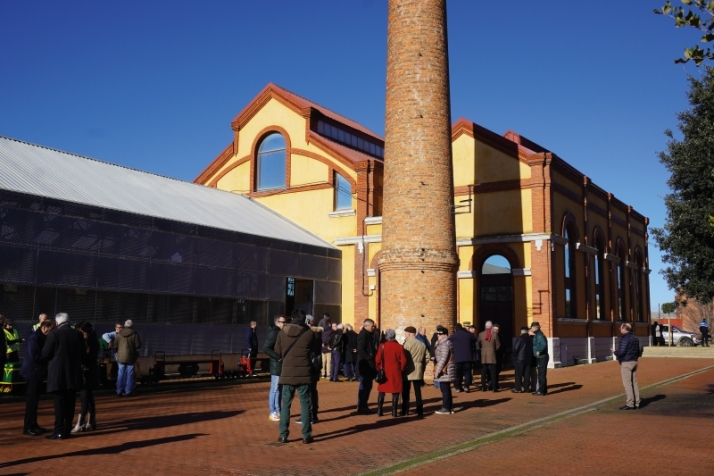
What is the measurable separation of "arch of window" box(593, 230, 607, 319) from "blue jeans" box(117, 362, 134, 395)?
72.3 ft

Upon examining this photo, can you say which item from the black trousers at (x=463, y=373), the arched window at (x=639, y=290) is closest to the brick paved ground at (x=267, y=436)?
the black trousers at (x=463, y=373)

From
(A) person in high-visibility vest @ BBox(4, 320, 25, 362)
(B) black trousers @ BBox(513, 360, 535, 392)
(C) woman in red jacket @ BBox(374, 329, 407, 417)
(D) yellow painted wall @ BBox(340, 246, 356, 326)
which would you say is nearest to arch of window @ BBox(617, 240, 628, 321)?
(D) yellow painted wall @ BBox(340, 246, 356, 326)

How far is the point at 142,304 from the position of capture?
21.0 meters

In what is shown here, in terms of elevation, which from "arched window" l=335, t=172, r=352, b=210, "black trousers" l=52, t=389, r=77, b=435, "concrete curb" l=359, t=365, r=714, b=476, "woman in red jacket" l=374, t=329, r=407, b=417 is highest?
"arched window" l=335, t=172, r=352, b=210

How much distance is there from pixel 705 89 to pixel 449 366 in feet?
55.9

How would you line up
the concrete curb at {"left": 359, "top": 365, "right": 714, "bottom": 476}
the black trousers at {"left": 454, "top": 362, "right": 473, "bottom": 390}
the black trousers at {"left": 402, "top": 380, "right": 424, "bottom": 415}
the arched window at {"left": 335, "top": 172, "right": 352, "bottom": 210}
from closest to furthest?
the concrete curb at {"left": 359, "top": 365, "right": 714, "bottom": 476}
the black trousers at {"left": 402, "top": 380, "right": 424, "bottom": 415}
the black trousers at {"left": 454, "top": 362, "right": 473, "bottom": 390}
the arched window at {"left": 335, "top": 172, "right": 352, "bottom": 210}

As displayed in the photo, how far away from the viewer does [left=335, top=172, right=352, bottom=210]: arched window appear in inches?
1215

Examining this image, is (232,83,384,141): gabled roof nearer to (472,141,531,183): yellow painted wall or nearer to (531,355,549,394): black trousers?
(472,141,531,183): yellow painted wall

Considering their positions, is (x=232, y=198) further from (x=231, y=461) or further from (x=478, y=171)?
(x=231, y=461)

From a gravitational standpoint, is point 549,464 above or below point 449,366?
below

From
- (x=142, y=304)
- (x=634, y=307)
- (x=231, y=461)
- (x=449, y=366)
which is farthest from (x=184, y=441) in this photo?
(x=634, y=307)

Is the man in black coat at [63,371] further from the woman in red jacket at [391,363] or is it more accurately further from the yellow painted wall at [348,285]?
the yellow painted wall at [348,285]

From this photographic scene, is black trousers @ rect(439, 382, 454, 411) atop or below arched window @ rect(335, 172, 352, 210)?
below

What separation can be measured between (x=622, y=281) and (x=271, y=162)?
18611mm
